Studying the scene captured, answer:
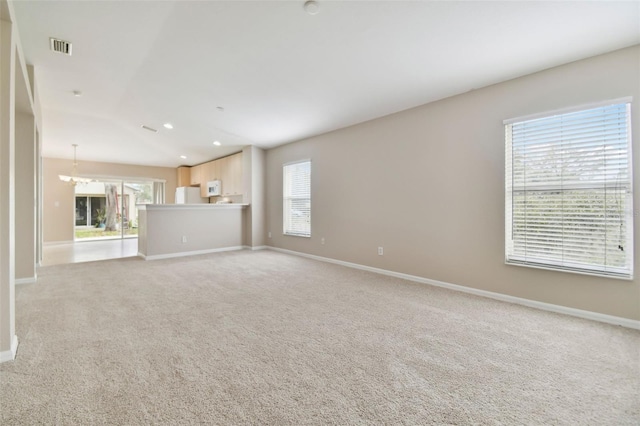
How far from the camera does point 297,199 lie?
5945mm

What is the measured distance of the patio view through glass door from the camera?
27.3 ft

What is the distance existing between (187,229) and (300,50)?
447cm

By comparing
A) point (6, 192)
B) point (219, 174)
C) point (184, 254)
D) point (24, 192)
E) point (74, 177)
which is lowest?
point (184, 254)

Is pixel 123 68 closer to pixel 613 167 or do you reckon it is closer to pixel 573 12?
pixel 573 12

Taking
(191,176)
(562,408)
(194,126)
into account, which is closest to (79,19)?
(194,126)

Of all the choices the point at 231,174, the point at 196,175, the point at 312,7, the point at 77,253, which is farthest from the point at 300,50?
the point at 196,175

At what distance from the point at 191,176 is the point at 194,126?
4152 millimetres

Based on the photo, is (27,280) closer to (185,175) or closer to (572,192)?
(185,175)

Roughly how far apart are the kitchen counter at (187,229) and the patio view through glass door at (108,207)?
13.0 feet

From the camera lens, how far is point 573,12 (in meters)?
2.09

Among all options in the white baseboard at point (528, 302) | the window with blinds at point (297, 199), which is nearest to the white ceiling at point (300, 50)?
the window with blinds at point (297, 199)

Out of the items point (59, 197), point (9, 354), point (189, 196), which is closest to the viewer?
point (9, 354)

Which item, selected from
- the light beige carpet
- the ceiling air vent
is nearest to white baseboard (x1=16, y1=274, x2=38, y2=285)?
the light beige carpet

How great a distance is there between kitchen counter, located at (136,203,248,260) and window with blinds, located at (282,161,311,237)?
1.18m
